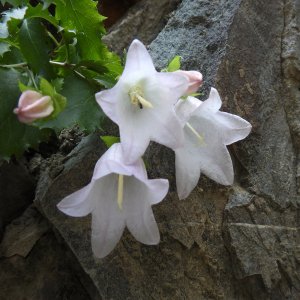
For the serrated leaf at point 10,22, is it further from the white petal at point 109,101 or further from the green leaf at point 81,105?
the white petal at point 109,101

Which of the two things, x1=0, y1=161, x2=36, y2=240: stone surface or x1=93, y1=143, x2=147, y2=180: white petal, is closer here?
x1=93, y1=143, x2=147, y2=180: white petal

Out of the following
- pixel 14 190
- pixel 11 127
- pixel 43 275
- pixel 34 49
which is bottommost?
pixel 43 275

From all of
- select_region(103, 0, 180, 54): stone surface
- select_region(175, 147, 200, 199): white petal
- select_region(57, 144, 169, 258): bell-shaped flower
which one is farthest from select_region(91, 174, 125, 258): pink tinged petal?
select_region(103, 0, 180, 54): stone surface

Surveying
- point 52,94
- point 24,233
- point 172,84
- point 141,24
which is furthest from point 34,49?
point 141,24

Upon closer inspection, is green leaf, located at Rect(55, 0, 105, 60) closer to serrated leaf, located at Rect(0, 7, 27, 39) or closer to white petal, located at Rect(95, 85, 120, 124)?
serrated leaf, located at Rect(0, 7, 27, 39)

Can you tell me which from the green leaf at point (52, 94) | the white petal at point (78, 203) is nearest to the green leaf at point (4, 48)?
the green leaf at point (52, 94)

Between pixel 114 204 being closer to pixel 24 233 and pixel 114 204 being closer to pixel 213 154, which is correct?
pixel 213 154
